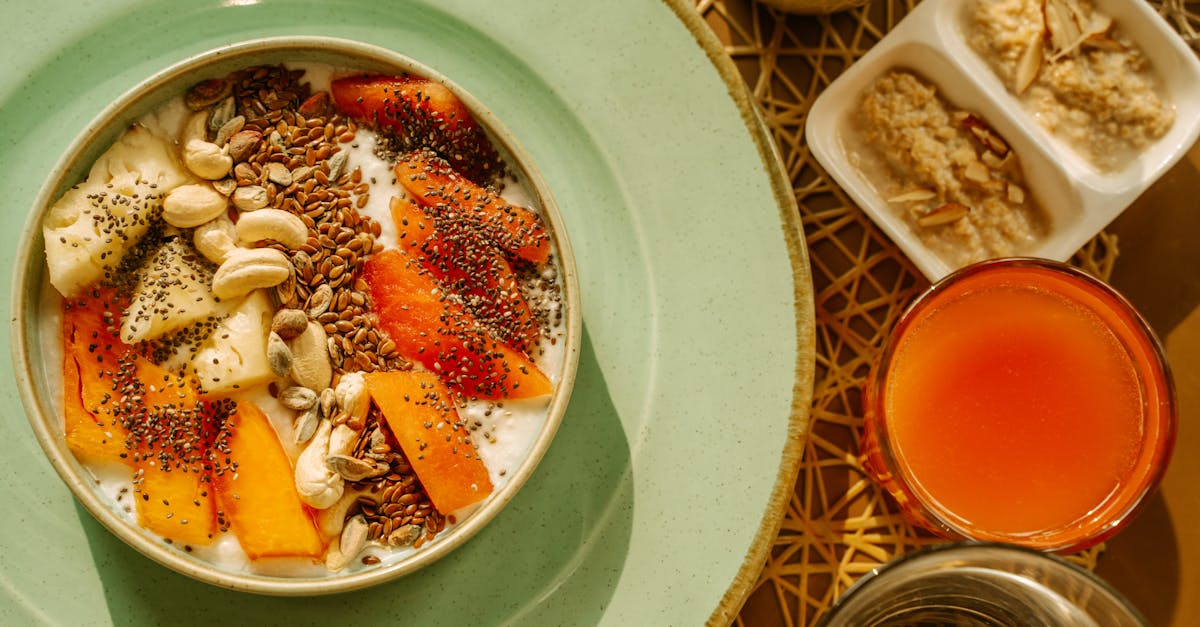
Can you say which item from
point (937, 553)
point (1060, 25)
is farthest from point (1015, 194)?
point (937, 553)

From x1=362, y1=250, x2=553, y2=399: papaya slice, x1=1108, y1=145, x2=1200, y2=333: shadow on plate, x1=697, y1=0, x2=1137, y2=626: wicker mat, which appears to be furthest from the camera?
x1=1108, y1=145, x2=1200, y2=333: shadow on plate

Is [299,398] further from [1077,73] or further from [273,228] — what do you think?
[1077,73]

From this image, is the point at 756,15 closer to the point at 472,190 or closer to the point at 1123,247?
the point at 472,190

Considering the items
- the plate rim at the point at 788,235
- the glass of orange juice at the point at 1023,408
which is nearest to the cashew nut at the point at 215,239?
the plate rim at the point at 788,235

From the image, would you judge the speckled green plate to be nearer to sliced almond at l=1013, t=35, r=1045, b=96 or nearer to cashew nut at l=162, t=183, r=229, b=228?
cashew nut at l=162, t=183, r=229, b=228

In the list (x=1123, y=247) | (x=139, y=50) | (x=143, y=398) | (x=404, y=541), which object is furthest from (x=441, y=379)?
(x=1123, y=247)

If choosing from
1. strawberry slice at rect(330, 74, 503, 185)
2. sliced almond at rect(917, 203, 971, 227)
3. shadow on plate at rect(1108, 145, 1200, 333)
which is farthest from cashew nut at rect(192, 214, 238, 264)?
shadow on plate at rect(1108, 145, 1200, 333)

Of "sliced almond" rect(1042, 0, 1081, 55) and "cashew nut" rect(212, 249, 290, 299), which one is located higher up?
"cashew nut" rect(212, 249, 290, 299)
